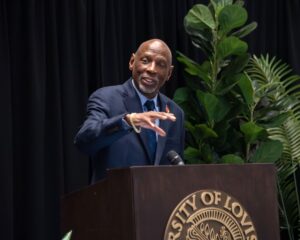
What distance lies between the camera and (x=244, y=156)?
4074 millimetres

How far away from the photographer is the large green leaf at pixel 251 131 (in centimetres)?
A: 384

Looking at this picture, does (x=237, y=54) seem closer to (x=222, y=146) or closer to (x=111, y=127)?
(x=222, y=146)

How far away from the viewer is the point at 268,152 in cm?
389

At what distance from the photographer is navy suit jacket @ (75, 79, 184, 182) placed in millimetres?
2242

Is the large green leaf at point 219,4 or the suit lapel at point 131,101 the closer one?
the suit lapel at point 131,101

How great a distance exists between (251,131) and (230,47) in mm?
522

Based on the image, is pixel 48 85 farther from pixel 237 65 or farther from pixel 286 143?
pixel 286 143

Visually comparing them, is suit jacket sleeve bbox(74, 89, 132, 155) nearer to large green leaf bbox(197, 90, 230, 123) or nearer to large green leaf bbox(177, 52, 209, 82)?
large green leaf bbox(197, 90, 230, 123)

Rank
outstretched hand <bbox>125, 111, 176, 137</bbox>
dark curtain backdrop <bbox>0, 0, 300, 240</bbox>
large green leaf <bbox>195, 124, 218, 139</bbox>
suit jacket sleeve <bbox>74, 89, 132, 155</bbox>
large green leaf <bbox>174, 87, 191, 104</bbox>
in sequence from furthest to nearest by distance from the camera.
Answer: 1. large green leaf <bbox>174, 87, 191, 104</bbox>
2. large green leaf <bbox>195, 124, 218, 139</bbox>
3. dark curtain backdrop <bbox>0, 0, 300, 240</bbox>
4. suit jacket sleeve <bbox>74, 89, 132, 155</bbox>
5. outstretched hand <bbox>125, 111, 176, 137</bbox>

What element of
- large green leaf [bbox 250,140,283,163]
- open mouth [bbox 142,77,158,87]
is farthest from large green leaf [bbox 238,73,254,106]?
open mouth [bbox 142,77,158,87]

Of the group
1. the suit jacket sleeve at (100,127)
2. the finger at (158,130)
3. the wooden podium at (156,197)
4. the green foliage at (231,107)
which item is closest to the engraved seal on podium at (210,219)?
the wooden podium at (156,197)

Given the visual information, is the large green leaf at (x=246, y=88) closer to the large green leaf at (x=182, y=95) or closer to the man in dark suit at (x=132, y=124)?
the large green leaf at (x=182, y=95)

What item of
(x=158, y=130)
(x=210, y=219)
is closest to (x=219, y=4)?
(x=158, y=130)

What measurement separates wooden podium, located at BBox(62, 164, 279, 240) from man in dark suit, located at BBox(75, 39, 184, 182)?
8.2 inches
